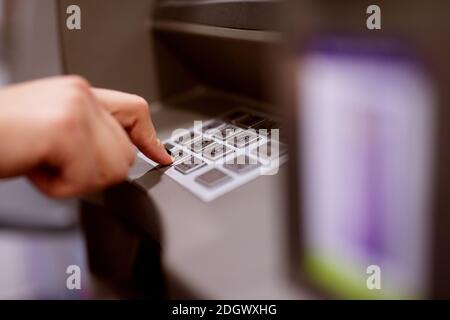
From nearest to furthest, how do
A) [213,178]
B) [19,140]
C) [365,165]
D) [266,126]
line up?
[365,165] < [19,140] < [213,178] < [266,126]

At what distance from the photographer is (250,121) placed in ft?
2.24

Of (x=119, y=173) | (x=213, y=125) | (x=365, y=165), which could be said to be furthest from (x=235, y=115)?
(x=365, y=165)

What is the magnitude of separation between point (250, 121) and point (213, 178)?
0.16 m

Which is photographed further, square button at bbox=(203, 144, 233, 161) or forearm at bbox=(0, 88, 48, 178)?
square button at bbox=(203, 144, 233, 161)

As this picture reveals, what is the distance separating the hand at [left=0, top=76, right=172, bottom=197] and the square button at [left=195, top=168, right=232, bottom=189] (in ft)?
0.29

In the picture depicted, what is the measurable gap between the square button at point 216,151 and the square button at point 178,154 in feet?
0.10

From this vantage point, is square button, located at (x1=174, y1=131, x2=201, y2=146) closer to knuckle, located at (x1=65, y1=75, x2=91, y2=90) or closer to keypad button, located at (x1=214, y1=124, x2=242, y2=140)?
keypad button, located at (x1=214, y1=124, x2=242, y2=140)

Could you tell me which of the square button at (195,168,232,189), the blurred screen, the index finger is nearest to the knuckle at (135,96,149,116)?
the index finger


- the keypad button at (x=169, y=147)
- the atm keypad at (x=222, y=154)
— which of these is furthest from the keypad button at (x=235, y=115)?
the keypad button at (x=169, y=147)

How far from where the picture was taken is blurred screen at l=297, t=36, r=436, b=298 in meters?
0.28

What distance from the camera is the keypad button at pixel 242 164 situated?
56 centimetres

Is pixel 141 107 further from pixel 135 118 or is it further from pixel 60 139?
pixel 60 139

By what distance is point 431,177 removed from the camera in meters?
0.27

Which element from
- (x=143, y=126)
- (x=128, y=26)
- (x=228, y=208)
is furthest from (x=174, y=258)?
(x=128, y=26)
